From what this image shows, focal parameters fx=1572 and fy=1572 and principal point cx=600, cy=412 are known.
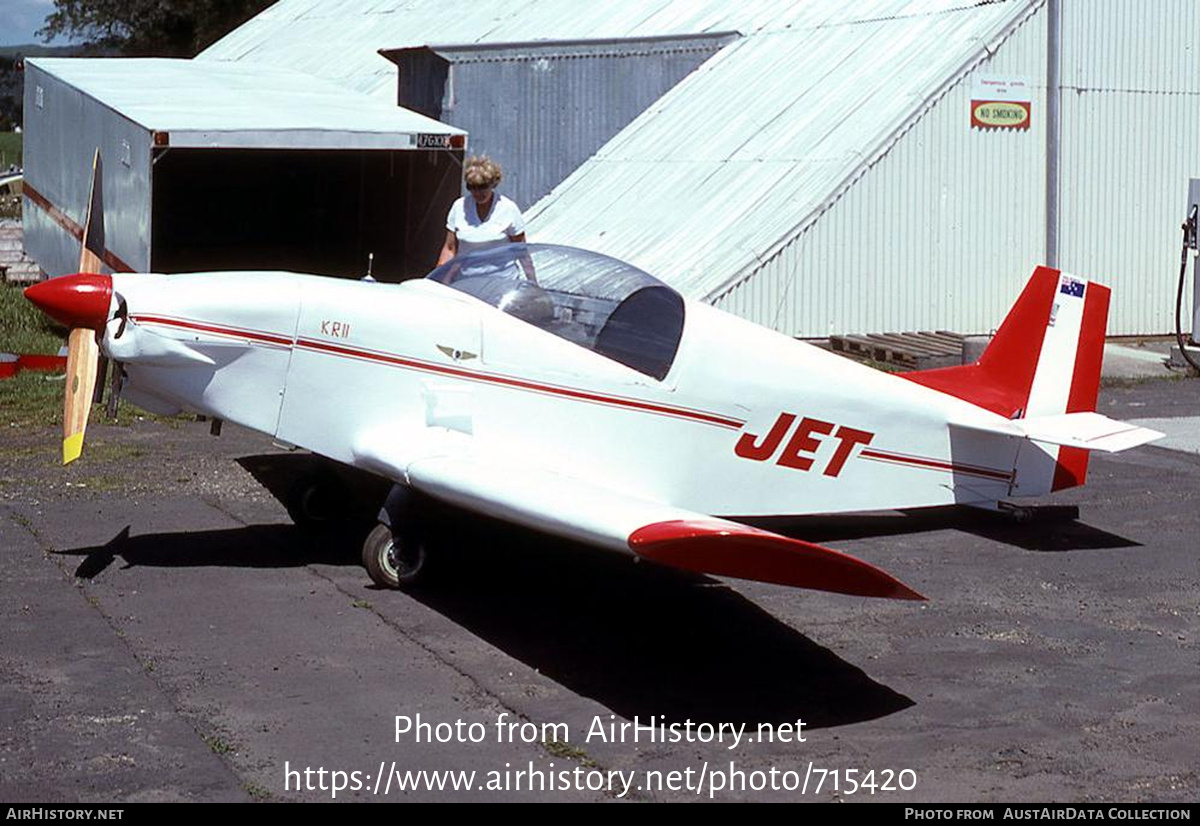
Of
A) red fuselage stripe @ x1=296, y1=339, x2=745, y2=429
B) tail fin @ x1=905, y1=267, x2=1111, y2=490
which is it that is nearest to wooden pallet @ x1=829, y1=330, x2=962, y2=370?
tail fin @ x1=905, y1=267, x2=1111, y2=490

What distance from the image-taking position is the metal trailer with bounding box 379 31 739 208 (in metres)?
20.2

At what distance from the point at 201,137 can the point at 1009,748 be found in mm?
10135

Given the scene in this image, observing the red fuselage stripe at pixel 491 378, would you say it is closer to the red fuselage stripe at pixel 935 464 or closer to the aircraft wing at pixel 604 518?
the aircraft wing at pixel 604 518

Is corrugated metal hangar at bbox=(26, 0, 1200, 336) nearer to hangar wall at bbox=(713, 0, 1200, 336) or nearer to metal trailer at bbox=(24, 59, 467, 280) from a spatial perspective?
hangar wall at bbox=(713, 0, 1200, 336)

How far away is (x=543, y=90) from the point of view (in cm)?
2136

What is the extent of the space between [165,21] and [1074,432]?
59.8m

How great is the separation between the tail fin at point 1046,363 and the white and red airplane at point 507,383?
23.1 inches

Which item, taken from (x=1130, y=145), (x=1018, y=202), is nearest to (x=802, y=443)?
(x=1018, y=202)

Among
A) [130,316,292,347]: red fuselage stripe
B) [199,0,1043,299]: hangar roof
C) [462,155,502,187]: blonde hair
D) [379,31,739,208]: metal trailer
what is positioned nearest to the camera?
[130,316,292,347]: red fuselage stripe

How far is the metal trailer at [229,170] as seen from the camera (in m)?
14.1

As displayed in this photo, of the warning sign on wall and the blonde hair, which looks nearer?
the blonde hair

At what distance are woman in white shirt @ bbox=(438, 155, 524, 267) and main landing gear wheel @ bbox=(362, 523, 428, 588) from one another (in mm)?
2817

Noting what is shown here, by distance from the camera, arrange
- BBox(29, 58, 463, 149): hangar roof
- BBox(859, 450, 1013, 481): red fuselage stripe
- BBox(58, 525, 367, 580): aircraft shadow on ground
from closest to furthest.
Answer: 1. BBox(58, 525, 367, 580): aircraft shadow on ground
2. BBox(859, 450, 1013, 481): red fuselage stripe
3. BBox(29, 58, 463, 149): hangar roof

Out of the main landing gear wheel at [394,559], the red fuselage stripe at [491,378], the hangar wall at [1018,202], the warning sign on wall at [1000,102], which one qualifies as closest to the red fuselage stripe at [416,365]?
the red fuselage stripe at [491,378]
